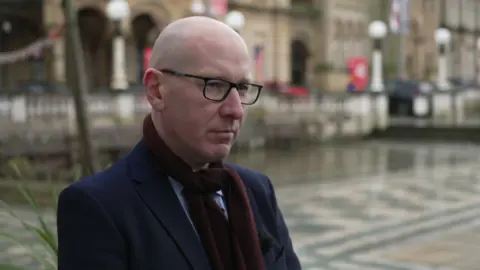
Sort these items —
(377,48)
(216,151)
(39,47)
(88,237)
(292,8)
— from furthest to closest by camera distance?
(292,8) → (377,48) → (39,47) → (216,151) → (88,237)

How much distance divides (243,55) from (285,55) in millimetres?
35563

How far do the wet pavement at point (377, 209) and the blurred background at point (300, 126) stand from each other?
0.03 m

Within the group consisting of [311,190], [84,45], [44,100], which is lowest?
[311,190]

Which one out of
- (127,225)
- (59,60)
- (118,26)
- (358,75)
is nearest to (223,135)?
(127,225)

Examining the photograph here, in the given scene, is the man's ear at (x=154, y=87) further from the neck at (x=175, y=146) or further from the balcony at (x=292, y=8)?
the balcony at (x=292, y=8)

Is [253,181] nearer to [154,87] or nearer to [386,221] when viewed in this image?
[154,87]

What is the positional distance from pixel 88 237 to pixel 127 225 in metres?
0.10

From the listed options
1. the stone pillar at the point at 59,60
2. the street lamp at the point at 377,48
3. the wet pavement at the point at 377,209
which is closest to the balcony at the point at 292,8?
the stone pillar at the point at 59,60

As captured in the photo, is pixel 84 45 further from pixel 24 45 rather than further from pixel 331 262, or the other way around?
pixel 331 262

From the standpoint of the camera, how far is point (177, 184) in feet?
6.31

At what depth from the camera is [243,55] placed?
6.22ft

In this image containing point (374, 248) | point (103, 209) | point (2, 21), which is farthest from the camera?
point (2, 21)

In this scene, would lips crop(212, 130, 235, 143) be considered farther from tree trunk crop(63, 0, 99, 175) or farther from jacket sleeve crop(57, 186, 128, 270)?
tree trunk crop(63, 0, 99, 175)

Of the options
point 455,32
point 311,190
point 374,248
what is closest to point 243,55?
point 374,248
